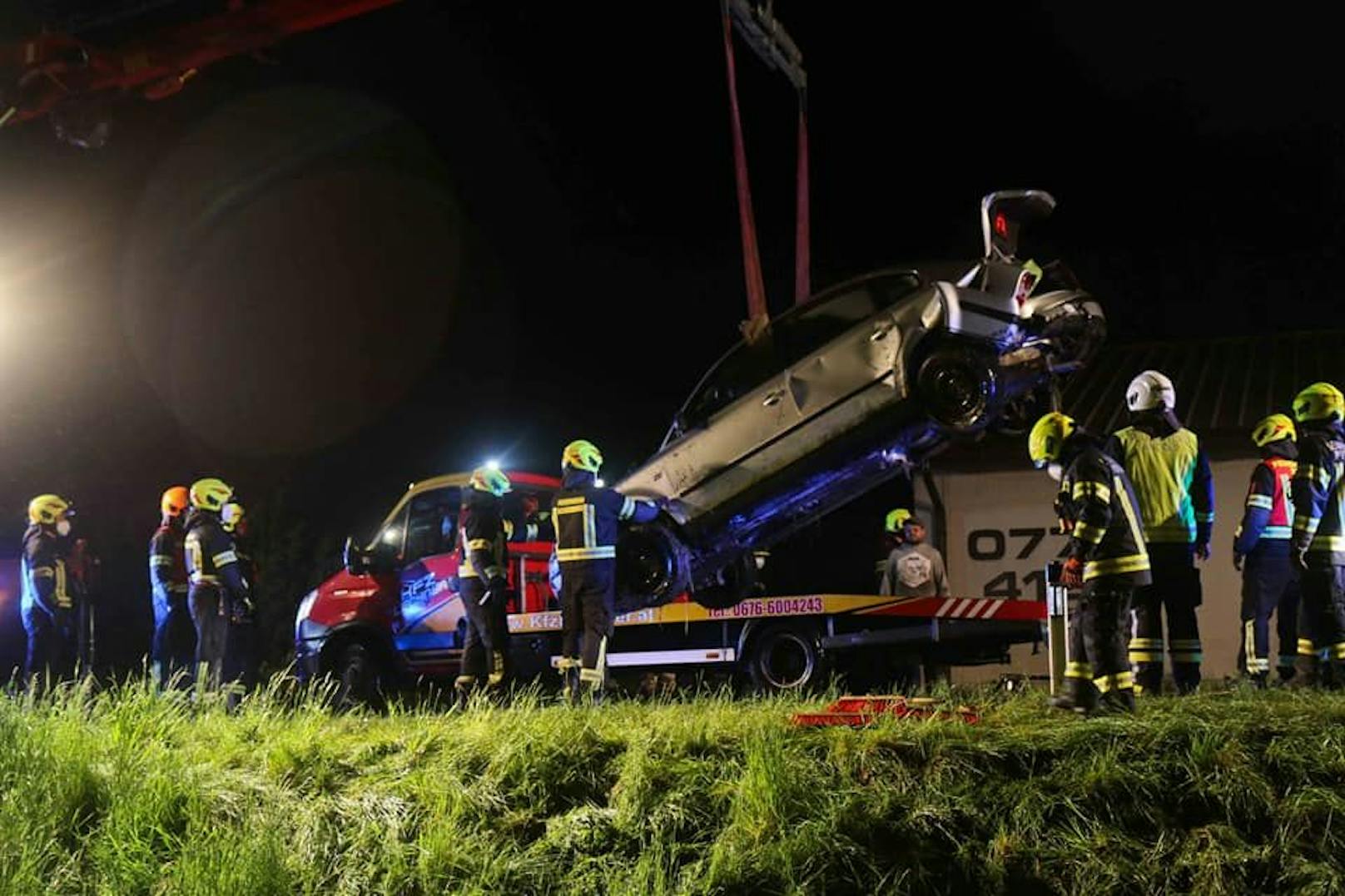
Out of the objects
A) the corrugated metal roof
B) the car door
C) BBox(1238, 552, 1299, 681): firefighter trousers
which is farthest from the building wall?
the car door

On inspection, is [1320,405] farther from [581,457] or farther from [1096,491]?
[581,457]

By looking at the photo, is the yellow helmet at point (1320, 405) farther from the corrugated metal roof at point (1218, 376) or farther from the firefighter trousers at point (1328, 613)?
the corrugated metal roof at point (1218, 376)

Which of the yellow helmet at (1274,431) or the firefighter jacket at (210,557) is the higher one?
the yellow helmet at (1274,431)

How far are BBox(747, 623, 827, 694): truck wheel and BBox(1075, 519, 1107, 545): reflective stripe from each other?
14.1ft

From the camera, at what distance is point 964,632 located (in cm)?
947

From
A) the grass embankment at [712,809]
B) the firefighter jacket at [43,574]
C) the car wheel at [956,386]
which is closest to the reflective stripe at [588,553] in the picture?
the car wheel at [956,386]

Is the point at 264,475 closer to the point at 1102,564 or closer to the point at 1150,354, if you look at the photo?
the point at 1150,354

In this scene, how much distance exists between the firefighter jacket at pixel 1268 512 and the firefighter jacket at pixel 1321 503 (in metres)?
0.72

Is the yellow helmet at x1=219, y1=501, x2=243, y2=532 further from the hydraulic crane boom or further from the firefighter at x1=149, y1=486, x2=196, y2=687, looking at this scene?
the hydraulic crane boom

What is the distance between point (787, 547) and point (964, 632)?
127 inches

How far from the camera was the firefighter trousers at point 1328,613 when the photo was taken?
6.99 meters

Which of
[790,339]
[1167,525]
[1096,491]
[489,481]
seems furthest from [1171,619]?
[489,481]

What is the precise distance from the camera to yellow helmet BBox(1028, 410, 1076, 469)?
20.2ft

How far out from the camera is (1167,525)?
7094 mm
